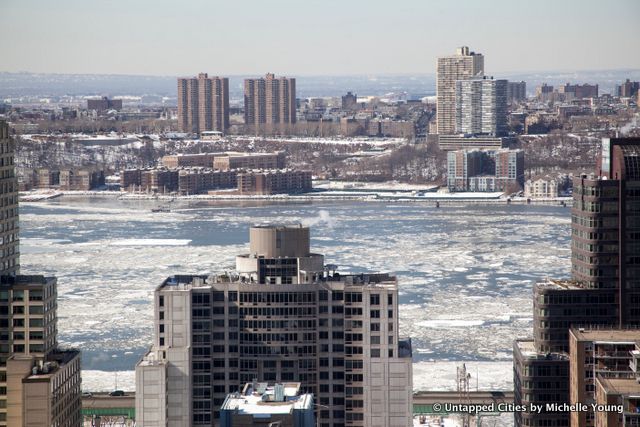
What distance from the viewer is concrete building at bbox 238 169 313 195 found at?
45.9m

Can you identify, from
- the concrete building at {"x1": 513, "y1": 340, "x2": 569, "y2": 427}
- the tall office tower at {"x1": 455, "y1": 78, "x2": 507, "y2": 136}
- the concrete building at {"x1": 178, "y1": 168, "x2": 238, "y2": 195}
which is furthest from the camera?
the tall office tower at {"x1": 455, "y1": 78, "x2": 507, "y2": 136}

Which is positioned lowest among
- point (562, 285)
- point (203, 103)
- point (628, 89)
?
point (203, 103)

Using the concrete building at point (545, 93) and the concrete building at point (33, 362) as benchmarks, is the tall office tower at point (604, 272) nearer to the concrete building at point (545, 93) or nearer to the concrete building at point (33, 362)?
the concrete building at point (33, 362)

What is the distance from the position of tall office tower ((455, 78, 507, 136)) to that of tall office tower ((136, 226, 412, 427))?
160 feet

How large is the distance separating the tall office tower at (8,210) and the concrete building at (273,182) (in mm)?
33631

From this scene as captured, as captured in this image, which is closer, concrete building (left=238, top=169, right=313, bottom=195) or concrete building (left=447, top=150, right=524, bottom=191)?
concrete building (left=238, top=169, right=313, bottom=195)

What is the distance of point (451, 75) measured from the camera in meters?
66.1

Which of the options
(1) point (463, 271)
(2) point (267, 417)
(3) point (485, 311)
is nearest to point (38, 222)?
(1) point (463, 271)

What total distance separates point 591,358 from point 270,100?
61542 millimetres

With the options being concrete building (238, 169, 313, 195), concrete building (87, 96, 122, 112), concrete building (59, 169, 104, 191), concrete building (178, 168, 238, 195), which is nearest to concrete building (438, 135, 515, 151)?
concrete building (178, 168, 238, 195)

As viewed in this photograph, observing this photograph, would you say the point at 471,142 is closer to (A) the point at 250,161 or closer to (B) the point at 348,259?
(A) the point at 250,161

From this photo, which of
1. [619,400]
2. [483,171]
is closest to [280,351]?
[619,400]

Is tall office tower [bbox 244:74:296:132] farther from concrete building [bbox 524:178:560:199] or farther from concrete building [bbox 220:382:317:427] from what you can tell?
concrete building [bbox 220:382:317:427]

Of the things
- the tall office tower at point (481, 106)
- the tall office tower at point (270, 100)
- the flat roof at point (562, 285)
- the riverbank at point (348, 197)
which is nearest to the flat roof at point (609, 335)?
the flat roof at point (562, 285)
